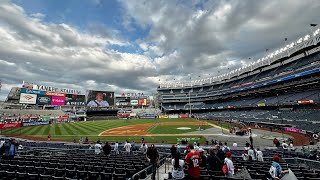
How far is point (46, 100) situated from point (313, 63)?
339 ft

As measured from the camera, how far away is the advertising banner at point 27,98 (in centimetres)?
9000

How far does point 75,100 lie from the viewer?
11569 cm

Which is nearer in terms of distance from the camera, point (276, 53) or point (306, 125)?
point (306, 125)

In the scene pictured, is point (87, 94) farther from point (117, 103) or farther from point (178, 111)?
point (178, 111)

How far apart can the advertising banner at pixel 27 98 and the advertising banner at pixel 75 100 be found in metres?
19.4

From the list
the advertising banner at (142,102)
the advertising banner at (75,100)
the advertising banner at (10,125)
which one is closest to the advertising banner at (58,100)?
the advertising banner at (75,100)

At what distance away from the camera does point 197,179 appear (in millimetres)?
7113

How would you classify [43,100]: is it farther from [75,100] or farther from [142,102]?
[142,102]

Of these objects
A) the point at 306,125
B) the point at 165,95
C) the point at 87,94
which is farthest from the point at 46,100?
the point at 306,125

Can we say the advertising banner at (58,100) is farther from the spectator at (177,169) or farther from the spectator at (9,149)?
the spectator at (177,169)

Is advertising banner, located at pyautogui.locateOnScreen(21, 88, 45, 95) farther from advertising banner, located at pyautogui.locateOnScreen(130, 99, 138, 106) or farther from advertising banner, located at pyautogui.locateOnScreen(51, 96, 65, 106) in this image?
advertising banner, located at pyautogui.locateOnScreen(130, 99, 138, 106)

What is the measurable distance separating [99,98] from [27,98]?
1370 inches

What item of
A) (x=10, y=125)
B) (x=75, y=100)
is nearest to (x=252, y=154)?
(x=10, y=125)

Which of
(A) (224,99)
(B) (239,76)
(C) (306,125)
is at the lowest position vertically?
(C) (306,125)
